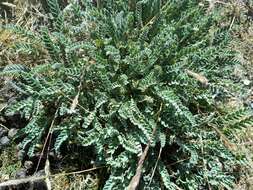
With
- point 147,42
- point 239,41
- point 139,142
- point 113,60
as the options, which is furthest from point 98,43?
point 239,41

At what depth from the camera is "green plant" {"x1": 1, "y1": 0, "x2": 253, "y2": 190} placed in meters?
2.74

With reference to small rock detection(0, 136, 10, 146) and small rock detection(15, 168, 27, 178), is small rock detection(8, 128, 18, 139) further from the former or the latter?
small rock detection(15, 168, 27, 178)

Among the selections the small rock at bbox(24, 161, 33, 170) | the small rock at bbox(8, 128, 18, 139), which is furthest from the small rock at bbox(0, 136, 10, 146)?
the small rock at bbox(24, 161, 33, 170)

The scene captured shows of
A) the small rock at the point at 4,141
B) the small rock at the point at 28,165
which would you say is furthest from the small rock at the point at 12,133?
the small rock at the point at 28,165

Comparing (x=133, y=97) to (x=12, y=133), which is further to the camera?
(x=12, y=133)

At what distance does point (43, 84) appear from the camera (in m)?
2.81

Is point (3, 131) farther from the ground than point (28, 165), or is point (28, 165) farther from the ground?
point (3, 131)

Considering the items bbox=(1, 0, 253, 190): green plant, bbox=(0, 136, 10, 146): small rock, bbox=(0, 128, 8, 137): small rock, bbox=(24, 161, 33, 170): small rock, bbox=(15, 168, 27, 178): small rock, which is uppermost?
bbox=(1, 0, 253, 190): green plant

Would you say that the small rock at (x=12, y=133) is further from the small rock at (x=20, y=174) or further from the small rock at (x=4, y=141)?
the small rock at (x=20, y=174)

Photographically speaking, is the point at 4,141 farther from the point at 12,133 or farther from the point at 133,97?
the point at 133,97

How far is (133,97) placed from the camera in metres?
2.86

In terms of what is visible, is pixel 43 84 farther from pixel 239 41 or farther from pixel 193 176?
pixel 239 41

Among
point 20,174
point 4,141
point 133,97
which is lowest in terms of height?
point 20,174

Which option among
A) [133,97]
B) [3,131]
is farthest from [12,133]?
[133,97]
